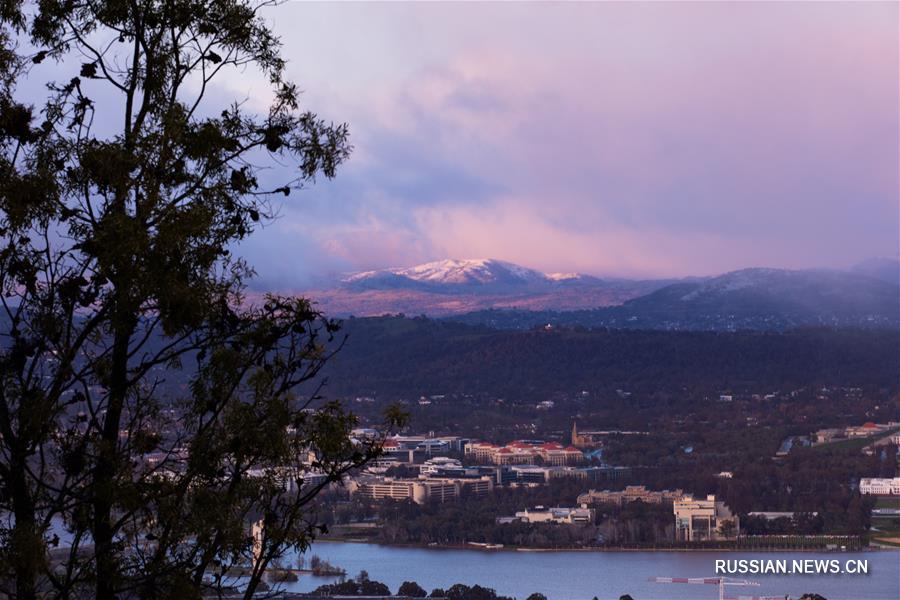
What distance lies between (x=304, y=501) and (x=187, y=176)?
2.63ft

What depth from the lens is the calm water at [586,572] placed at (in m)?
13.9

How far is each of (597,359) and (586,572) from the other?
2563 cm

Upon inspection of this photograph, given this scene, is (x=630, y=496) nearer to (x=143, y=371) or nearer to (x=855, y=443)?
(x=855, y=443)

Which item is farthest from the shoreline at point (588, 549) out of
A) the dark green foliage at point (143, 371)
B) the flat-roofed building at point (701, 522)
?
the dark green foliage at point (143, 371)

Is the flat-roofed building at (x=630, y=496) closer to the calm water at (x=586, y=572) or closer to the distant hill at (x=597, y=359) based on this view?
the calm water at (x=586, y=572)

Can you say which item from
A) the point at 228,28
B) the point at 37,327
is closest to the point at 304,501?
the point at 37,327

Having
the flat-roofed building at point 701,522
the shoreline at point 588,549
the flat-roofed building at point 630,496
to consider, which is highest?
the flat-roofed building at point 630,496

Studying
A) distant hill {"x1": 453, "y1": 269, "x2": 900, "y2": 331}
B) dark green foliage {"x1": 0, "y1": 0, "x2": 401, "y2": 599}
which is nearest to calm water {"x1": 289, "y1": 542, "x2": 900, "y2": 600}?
dark green foliage {"x1": 0, "y1": 0, "x2": 401, "y2": 599}

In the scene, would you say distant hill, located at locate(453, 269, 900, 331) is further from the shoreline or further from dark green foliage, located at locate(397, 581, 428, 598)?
dark green foliage, located at locate(397, 581, 428, 598)

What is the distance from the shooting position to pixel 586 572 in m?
16.1

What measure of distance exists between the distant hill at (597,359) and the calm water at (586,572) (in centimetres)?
1839

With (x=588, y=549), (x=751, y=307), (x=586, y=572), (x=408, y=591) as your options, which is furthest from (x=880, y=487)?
(x=751, y=307)

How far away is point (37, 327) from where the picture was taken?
10.2ft

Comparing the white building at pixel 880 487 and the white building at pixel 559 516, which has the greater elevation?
the white building at pixel 880 487
